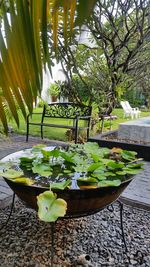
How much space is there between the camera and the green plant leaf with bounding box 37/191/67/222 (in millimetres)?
1519

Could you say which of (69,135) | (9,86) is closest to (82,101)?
(69,135)

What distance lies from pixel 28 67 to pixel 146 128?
5.01 meters

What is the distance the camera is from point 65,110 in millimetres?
6262

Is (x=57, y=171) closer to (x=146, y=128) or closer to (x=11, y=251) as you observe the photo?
(x=11, y=251)

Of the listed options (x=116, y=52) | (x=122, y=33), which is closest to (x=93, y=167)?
(x=116, y=52)

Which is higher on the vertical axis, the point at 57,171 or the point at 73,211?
the point at 57,171

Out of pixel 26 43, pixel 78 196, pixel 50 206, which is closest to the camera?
pixel 26 43

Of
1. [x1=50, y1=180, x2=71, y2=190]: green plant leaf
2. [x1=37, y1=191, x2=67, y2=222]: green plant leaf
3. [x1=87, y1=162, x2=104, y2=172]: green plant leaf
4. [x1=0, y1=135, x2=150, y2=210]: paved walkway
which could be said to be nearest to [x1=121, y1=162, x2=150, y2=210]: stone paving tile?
[x1=0, y1=135, x2=150, y2=210]: paved walkway

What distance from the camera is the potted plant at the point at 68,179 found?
164 centimetres

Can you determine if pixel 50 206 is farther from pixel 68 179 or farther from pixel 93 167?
pixel 93 167

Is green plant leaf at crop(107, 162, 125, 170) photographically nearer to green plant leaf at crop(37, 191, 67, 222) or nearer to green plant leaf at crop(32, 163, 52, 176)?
green plant leaf at crop(32, 163, 52, 176)

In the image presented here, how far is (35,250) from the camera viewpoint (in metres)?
1.93

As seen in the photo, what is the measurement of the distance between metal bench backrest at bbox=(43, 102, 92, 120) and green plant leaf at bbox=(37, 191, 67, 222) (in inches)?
174

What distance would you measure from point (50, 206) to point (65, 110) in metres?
4.80
